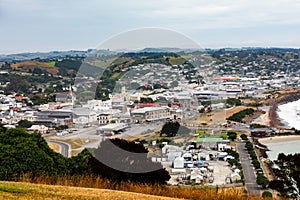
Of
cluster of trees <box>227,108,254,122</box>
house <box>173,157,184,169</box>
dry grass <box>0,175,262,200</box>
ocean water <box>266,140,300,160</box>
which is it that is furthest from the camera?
cluster of trees <box>227,108,254,122</box>

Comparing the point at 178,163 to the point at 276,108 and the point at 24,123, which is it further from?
the point at 276,108

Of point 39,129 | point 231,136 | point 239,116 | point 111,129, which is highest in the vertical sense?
point 111,129

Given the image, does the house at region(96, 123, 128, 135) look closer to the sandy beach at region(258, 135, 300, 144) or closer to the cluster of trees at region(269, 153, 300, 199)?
the sandy beach at region(258, 135, 300, 144)

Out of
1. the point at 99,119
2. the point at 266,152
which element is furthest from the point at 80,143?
the point at 266,152

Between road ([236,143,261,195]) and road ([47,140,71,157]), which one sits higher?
road ([236,143,261,195])

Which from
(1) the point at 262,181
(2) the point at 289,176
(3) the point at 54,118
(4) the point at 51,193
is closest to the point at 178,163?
(1) the point at 262,181

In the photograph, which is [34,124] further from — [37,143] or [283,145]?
[37,143]

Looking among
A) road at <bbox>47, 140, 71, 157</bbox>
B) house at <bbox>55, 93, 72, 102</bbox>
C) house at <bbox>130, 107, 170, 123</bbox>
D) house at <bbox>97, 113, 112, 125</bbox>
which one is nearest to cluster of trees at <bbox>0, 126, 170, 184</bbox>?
road at <bbox>47, 140, 71, 157</bbox>

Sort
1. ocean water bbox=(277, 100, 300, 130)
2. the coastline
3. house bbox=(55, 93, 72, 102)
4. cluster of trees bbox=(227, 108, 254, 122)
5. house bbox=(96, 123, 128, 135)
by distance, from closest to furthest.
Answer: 1. house bbox=(96, 123, 128, 135)
2. the coastline
3. ocean water bbox=(277, 100, 300, 130)
4. cluster of trees bbox=(227, 108, 254, 122)
5. house bbox=(55, 93, 72, 102)
